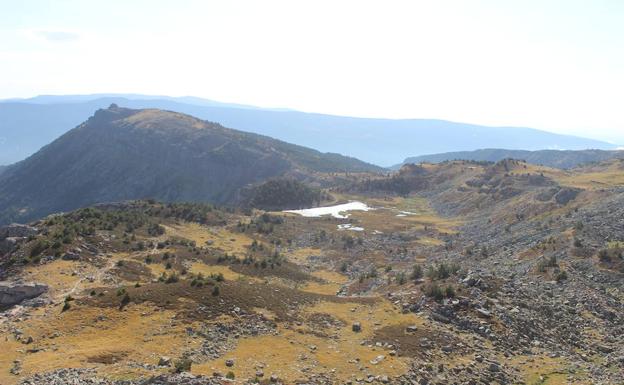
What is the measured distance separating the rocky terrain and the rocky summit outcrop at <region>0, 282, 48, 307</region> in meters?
0.12

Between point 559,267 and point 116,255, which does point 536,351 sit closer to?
point 559,267

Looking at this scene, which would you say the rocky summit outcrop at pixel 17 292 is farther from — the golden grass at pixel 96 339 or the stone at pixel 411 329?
the stone at pixel 411 329

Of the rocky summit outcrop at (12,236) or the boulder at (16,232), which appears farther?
the boulder at (16,232)

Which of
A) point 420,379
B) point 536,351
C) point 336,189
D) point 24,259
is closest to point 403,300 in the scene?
point 536,351

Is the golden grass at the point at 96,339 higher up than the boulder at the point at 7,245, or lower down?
higher up

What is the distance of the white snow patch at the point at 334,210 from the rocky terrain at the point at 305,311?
51359 mm

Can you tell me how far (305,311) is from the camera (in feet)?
129

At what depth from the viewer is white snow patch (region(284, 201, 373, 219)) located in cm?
12581

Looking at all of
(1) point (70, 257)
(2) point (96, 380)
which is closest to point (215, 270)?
(1) point (70, 257)

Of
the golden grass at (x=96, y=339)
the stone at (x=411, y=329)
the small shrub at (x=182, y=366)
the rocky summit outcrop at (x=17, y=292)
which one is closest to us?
the small shrub at (x=182, y=366)

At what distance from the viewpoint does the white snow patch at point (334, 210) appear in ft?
413

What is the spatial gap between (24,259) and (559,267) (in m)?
51.7

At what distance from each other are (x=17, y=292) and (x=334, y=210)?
102588 millimetres

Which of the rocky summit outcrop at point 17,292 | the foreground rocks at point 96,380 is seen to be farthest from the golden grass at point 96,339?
the rocky summit outcrop at point 17,292
